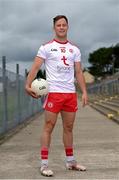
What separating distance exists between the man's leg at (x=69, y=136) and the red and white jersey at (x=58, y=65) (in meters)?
0.36

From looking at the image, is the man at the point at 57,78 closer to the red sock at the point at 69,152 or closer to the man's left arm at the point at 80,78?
the man's left arm at the point at 80,78

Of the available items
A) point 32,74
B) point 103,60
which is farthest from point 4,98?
point 103,60

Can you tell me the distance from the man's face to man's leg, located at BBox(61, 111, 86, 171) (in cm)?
110

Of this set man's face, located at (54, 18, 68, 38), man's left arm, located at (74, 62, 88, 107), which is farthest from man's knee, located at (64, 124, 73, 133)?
man's face, located at (54, 18, 68, 38)

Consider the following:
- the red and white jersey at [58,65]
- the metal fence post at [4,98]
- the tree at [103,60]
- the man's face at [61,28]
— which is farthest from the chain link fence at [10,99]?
the tree at [103,60]

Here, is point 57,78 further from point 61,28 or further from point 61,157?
point 61,157

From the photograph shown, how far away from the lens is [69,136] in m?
7.28

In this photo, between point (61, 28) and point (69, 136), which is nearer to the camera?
point (61, 28)

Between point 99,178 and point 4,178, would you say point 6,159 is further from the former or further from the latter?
point 99,178

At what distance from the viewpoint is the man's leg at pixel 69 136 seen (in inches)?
282

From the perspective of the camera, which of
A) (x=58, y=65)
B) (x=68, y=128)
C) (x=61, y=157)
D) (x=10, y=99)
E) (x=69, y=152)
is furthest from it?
(x=10, y=99)

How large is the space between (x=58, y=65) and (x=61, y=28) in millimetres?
526

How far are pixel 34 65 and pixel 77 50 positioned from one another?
2.18 feet

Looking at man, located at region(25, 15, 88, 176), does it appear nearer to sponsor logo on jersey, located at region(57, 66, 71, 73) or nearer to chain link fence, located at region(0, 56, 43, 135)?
sponsor logo on jersey, located at region(57, 66, 71, 73)
